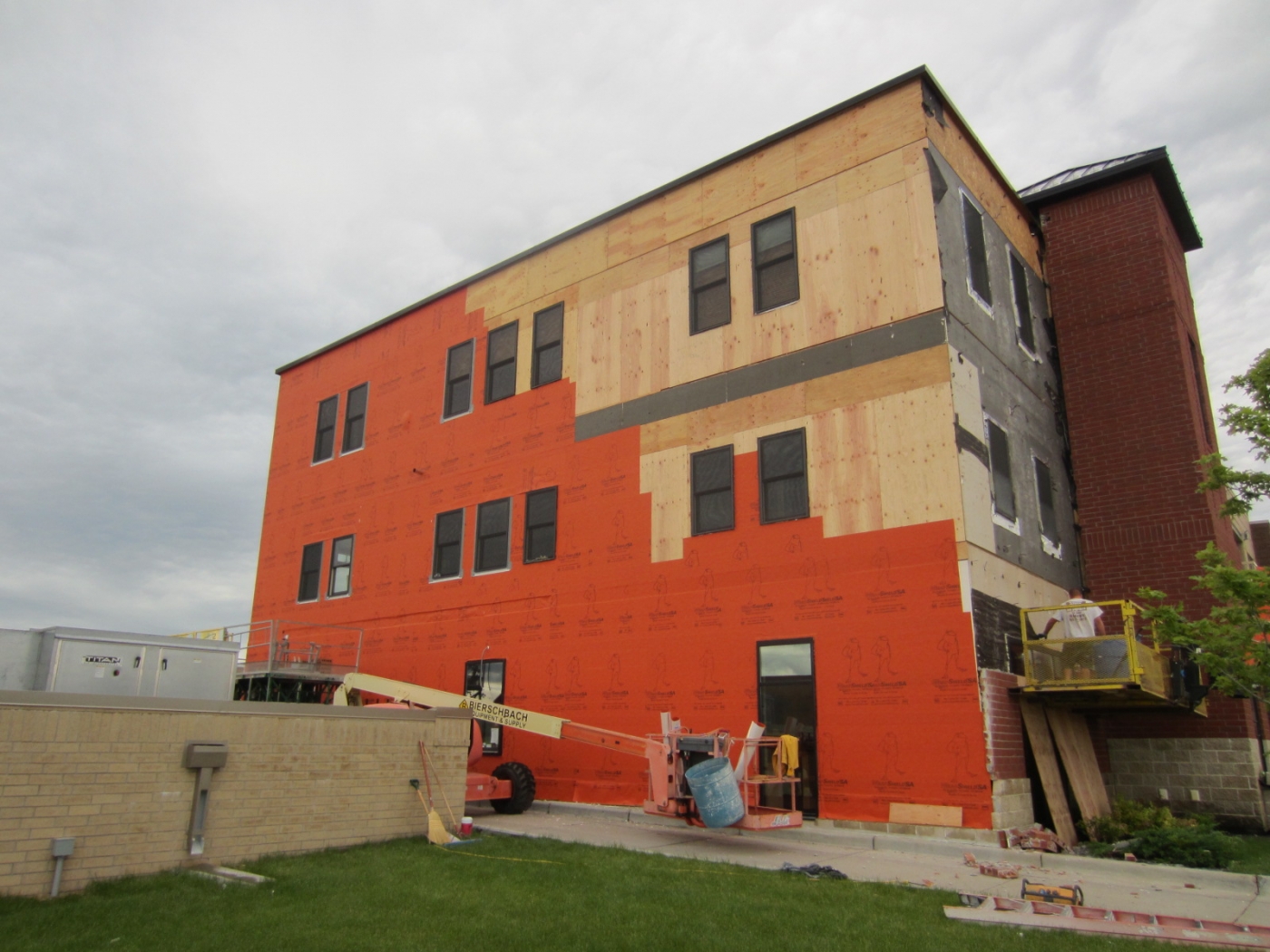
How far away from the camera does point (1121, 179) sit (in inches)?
755

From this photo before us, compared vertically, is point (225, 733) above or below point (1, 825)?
above

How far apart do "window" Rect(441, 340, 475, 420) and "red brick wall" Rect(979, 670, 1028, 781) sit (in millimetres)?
12986

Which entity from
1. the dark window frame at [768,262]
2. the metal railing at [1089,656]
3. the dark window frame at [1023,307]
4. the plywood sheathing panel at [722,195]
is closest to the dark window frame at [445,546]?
the plywood sheathing panel at [722,195]

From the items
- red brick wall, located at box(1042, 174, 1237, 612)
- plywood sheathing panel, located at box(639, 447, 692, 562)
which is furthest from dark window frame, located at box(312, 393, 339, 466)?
red brick wall, located at box(1042, 174, 1237, 612)

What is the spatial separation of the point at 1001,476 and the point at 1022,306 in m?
4.63

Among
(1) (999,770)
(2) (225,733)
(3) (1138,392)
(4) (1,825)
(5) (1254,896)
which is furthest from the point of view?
(3) (1138,392)

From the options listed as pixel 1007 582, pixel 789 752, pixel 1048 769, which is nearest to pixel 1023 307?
pixel 1007 582

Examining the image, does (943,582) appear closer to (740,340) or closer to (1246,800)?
(740,340)

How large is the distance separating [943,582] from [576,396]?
866 cm

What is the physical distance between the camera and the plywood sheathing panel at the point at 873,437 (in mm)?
13703

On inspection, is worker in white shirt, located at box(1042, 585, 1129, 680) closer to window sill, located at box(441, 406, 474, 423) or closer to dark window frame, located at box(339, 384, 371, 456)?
window sill, located at box(441, 406, 474, 423)

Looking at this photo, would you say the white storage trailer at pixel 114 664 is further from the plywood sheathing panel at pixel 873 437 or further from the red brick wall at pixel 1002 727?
the red brick wall at pixel 1002 727

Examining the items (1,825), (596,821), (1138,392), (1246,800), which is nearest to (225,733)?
(1,825)

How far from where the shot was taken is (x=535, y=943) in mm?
7219
